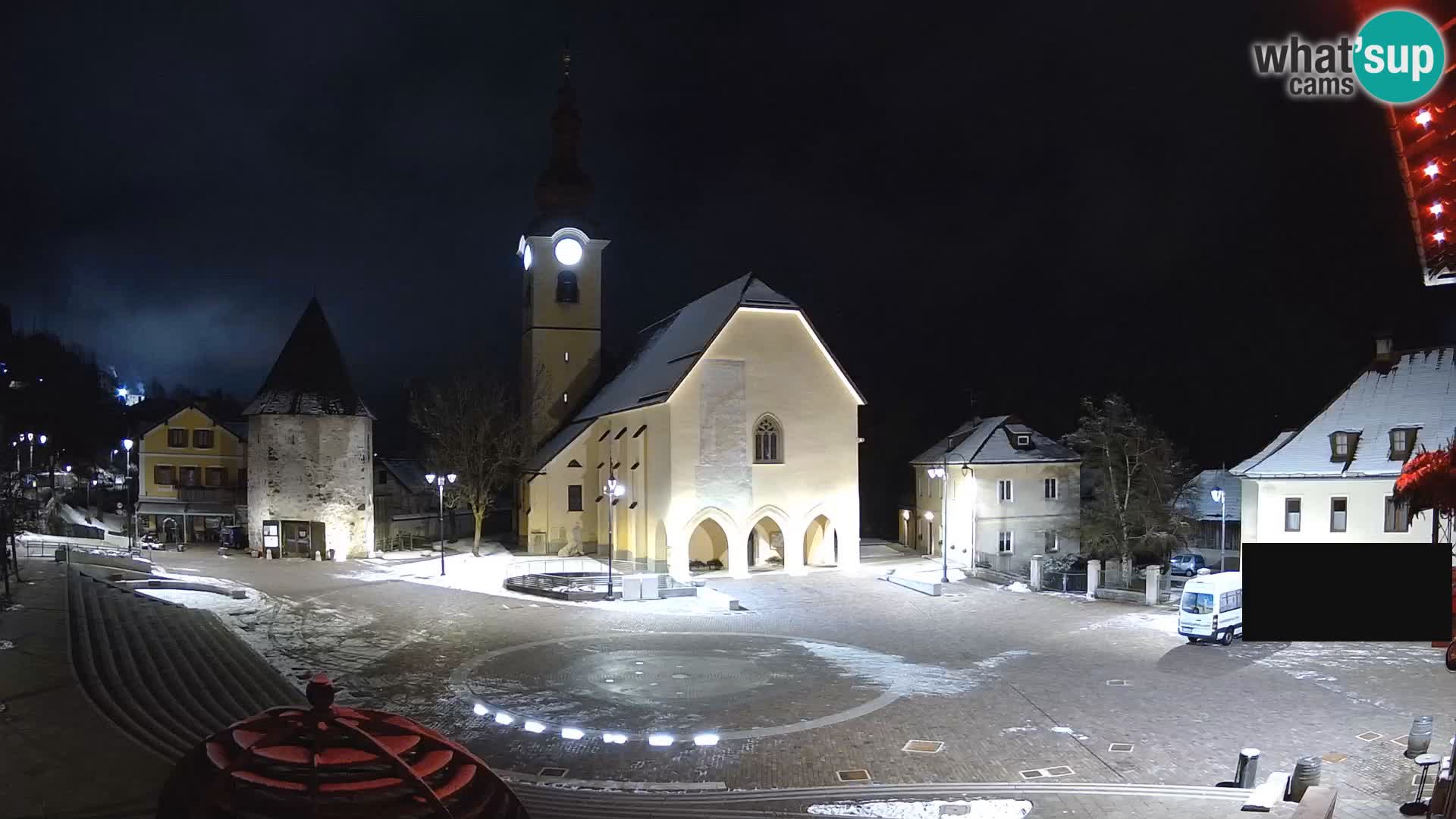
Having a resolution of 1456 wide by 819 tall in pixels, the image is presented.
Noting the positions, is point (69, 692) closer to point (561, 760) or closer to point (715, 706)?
point (561, 760)

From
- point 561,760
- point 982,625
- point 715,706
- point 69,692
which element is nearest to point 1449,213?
point 561,760

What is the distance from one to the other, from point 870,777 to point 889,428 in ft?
178

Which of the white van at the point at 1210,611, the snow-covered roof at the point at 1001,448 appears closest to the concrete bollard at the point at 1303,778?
the white van at the point at 1210,611

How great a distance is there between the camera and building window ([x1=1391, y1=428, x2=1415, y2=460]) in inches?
1137

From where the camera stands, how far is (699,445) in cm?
3522

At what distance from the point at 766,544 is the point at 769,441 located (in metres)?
5.18

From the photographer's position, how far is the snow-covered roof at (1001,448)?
133 feet

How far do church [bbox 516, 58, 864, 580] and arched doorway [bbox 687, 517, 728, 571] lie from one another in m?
0.06

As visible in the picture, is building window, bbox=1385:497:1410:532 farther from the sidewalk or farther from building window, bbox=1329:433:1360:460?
the sidewalk

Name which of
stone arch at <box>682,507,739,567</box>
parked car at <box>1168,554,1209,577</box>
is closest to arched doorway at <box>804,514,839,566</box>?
stone arch at <box>682,507,739,567</box>

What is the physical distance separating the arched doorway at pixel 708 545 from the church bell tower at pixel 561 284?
13099 mm

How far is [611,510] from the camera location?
3139 cm

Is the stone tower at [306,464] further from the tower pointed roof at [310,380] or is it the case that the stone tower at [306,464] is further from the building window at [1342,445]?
the building window at [1342,445]

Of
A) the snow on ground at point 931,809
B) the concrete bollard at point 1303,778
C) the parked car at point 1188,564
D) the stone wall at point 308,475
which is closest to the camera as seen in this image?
the snow on ground at point 931,809
